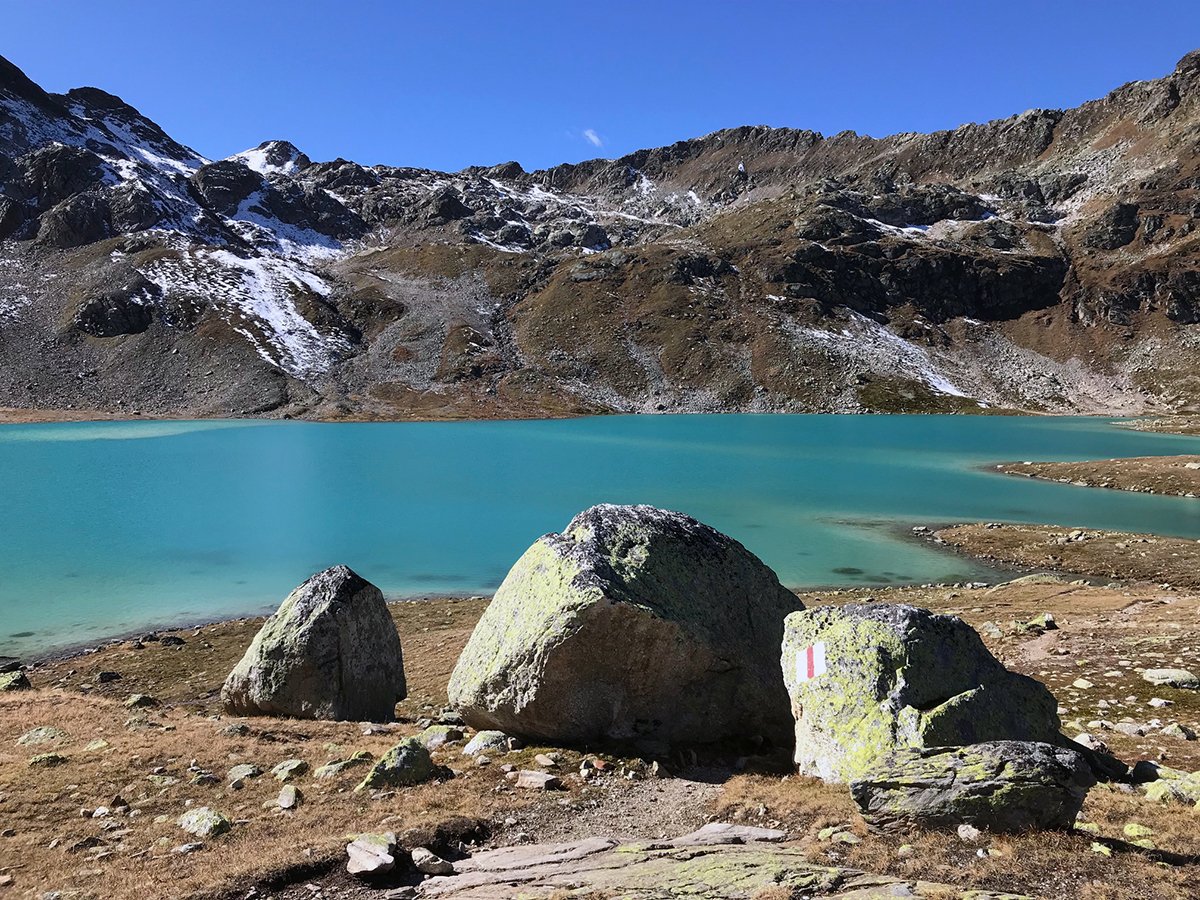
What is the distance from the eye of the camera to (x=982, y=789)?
7.48m

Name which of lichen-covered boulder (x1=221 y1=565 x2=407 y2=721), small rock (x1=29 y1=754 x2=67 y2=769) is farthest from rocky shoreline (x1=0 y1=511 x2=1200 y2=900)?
→ lichen-covered boulder (x1=221 y1=565 x2=407 y2=721)

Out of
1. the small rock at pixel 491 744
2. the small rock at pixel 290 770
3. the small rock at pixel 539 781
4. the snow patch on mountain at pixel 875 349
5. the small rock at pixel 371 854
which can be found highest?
the snow patch on mountain at pixel 875 349

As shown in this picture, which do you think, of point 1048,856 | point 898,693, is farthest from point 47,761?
point 1048,856

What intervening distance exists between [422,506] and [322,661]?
1392 inches

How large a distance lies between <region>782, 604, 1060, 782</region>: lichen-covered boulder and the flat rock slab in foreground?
268cm

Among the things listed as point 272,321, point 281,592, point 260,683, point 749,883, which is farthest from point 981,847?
point 272,321

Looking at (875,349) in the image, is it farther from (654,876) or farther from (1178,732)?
(654,876)

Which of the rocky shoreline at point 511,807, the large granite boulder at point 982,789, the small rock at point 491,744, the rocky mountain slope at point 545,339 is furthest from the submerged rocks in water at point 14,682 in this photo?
the rocky mountain slope at point 545,339

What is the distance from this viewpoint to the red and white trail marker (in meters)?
10.6

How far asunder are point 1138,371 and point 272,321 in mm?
212027

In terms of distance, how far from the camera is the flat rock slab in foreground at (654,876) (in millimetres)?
6367

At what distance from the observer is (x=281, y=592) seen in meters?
32.4

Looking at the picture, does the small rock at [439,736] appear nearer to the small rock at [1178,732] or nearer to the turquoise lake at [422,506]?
the small rock at [1178,732]

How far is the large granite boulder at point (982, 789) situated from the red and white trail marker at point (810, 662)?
2464mm
